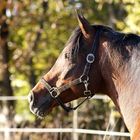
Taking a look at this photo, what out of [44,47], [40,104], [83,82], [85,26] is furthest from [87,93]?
[44,47]

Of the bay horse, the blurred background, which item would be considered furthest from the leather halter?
the blurred background

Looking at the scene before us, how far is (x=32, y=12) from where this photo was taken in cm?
1374

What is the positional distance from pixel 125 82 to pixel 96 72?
261 mm

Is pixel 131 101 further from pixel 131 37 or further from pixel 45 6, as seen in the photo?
pixel 45 6

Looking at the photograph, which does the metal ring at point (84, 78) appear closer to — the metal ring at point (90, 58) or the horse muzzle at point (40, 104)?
the metal ring at point (90, 58)

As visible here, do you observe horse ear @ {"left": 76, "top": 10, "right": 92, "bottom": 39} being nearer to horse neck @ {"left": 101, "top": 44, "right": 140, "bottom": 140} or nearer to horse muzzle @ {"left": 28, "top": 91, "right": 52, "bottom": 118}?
horse neck @ {"left": 101, "top": 44, "right": 140, "bottom": 140}

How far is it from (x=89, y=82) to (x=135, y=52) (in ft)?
1.55

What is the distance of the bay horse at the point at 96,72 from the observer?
14.5ft

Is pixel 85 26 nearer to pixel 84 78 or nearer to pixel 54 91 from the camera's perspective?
pixel 84 78

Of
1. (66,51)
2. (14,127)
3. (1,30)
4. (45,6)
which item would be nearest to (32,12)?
(45,6)

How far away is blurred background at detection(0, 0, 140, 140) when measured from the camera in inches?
362

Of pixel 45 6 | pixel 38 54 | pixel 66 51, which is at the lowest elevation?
pixel 66 51

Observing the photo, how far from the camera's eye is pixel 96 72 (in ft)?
14.8

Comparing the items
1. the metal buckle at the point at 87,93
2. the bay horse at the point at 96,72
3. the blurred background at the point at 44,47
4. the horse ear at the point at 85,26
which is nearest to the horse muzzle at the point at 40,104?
the bay horse at the point at 96,72
